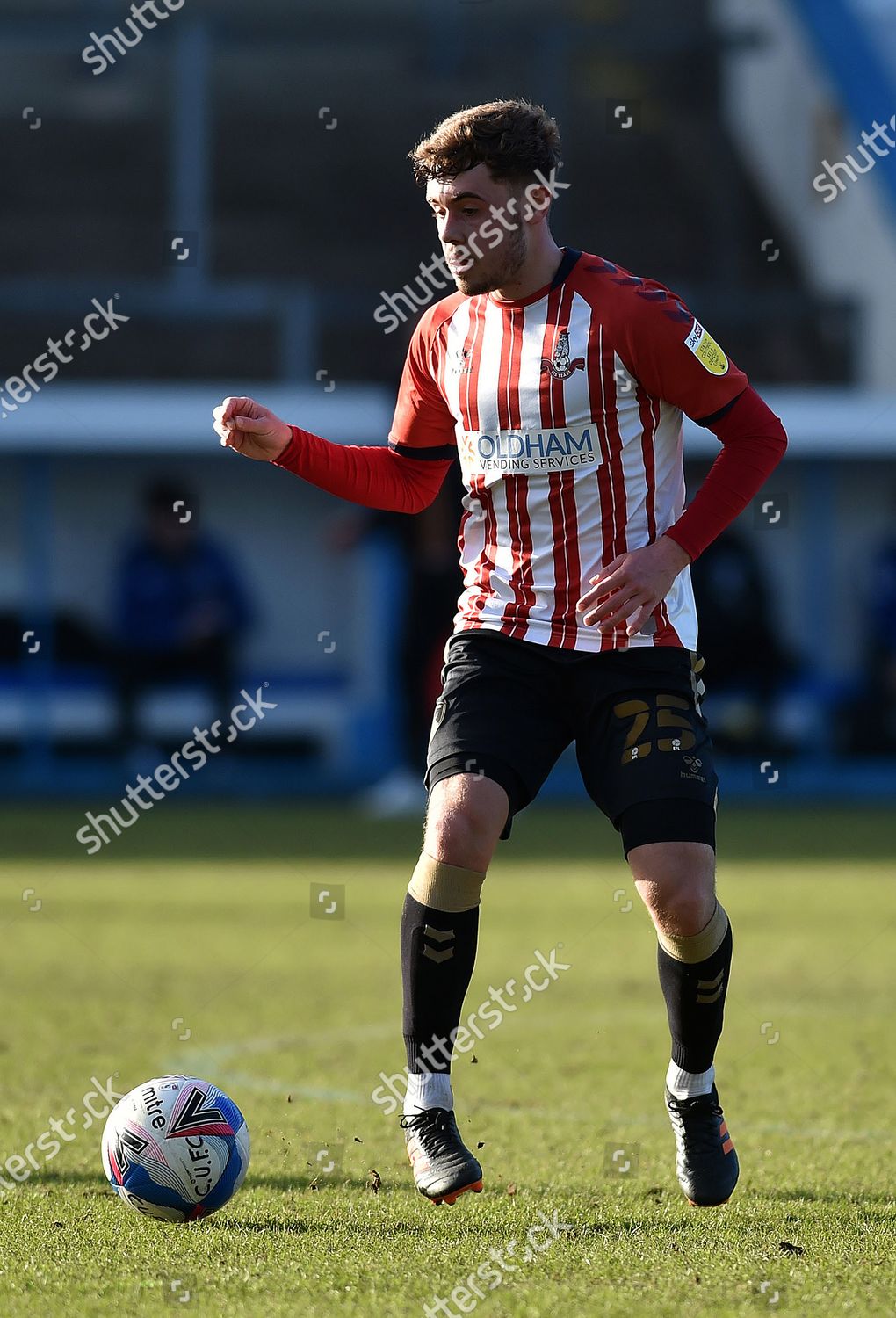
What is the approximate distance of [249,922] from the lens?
8195 millimetres

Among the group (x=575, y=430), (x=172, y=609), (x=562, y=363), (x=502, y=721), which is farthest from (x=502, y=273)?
(x=172, y=609)

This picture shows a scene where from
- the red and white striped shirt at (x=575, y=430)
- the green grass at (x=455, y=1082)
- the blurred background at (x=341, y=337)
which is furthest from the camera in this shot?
the blurred background at (x=341, y=337)

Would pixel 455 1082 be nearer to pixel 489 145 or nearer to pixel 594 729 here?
pixel 594 729

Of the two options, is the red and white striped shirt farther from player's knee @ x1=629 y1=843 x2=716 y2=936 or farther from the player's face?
player's knee @ x1=629 y1=843 x2=716 y2=936

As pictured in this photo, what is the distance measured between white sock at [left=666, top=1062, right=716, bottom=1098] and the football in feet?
2.91

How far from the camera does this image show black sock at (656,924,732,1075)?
12.6 feet

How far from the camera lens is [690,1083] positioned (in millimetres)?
3867

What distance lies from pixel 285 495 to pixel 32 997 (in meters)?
9.98

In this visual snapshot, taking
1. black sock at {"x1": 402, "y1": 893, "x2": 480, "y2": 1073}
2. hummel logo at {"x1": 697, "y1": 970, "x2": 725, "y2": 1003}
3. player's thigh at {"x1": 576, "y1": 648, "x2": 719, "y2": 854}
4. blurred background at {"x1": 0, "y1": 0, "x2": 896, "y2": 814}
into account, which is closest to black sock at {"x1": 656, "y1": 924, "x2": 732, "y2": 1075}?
hummel logo at {"x1": 697, "y1": 970, "x2": 725, "y2": 1003}

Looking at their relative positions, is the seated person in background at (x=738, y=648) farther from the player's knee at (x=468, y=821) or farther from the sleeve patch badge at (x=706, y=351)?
the player's knee at (x=468, y=821)

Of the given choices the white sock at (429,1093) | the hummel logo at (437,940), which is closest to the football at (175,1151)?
the white sock at (429,1093)

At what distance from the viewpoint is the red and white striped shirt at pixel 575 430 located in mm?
3799

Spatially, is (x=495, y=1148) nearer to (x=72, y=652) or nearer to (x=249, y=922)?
(x=249, y=922)

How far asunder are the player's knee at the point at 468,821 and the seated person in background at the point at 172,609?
10085 millimetres
